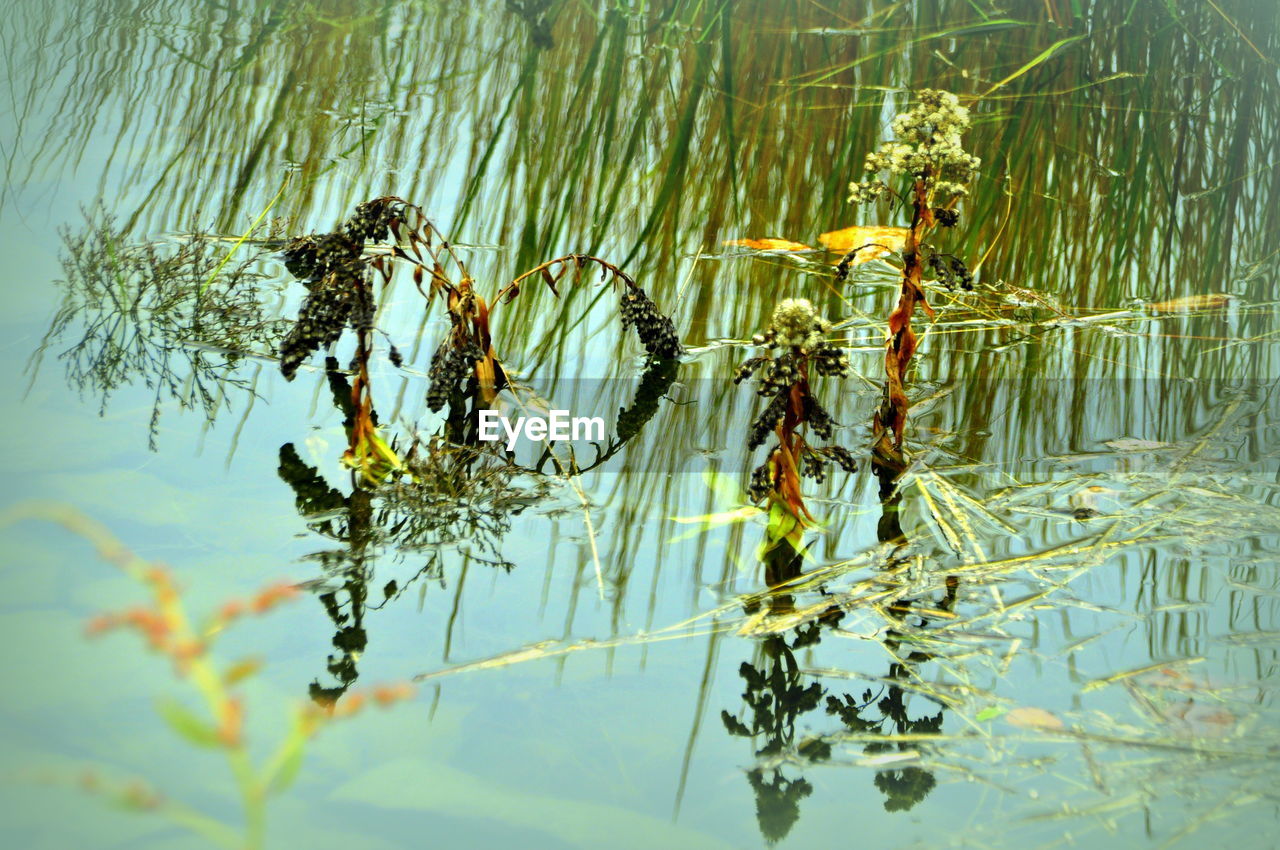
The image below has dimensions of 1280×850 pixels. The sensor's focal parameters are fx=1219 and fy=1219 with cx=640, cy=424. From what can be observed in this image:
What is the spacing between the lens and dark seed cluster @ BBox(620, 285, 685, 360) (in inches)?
101

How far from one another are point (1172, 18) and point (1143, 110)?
70cm

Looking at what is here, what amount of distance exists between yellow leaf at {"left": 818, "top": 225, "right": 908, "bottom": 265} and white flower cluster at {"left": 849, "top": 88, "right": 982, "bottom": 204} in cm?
95

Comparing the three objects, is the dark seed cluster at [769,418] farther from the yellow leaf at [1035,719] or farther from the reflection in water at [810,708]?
the yellow leaf at [1035,719]

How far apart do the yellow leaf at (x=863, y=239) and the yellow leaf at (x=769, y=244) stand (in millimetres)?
77

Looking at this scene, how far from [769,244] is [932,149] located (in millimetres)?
1070

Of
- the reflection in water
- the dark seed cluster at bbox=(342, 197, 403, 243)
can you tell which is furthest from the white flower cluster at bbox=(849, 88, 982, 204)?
the dark seed cluster at bbox=(342, 197, 403, 243)

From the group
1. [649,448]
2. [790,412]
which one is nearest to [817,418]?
[790,412]

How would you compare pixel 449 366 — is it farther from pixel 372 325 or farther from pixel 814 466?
pixel 814 466

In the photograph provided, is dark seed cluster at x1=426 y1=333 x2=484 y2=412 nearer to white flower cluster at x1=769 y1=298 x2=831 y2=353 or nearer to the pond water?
the pond water

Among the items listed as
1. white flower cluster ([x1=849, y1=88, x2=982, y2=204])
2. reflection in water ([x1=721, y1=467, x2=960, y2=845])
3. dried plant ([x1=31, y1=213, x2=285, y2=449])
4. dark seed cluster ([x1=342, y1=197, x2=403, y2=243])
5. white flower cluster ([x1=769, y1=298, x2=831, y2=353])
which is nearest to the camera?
reflection in water ([x1=721, y1=467, x2=960, y2=845])

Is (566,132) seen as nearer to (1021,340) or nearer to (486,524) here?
(1021,340)

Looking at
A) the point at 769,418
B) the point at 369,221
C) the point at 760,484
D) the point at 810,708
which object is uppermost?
the point at 369,221

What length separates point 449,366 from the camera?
235 centimetres

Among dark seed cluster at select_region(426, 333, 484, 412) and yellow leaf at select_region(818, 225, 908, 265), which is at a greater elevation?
yellow leaf at select_region(818, 225, 908, 265)
